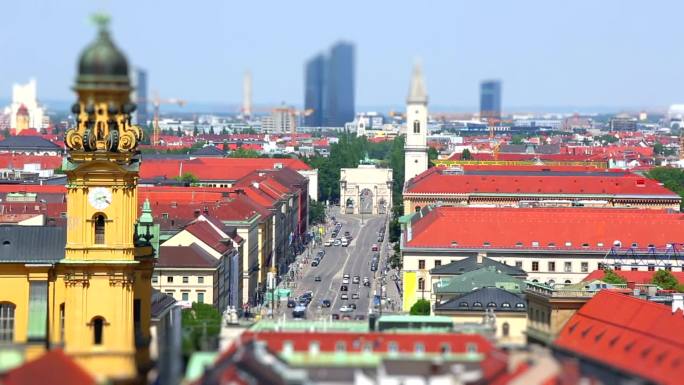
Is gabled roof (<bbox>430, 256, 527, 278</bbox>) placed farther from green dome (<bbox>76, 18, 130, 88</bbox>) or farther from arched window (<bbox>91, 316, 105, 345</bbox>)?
green dome (<bbox>76, 18, 130, 88</bbox>)

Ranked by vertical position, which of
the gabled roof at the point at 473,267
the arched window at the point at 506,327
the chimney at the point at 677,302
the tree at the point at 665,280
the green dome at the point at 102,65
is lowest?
the gabled roof at the point at 473,267

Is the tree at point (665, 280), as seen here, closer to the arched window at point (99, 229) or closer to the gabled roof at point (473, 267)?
the gabled roof at point (473, 267)

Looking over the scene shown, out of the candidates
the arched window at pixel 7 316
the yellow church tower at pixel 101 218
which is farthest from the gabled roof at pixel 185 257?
the yellow church tower at pixel 101 218

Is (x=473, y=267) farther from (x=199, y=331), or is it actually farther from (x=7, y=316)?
(x=199, y=331)

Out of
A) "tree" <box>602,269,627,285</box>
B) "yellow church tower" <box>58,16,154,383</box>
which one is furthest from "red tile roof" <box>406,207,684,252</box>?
"yellow church tower" <box>58,16,154,383</box>

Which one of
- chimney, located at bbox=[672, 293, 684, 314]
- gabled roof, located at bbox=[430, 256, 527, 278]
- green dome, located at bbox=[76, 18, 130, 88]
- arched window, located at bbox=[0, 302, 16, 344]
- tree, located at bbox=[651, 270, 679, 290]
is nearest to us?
green dome, located at bbox=[76, 18, 130, 88]

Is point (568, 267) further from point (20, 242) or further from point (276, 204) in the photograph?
point (20, 242)
